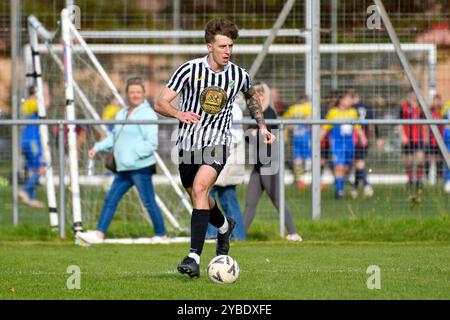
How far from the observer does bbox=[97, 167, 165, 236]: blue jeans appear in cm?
1420

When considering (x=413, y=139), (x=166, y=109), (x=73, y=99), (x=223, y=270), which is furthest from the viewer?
(x=413, y=139)

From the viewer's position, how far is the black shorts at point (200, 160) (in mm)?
9922

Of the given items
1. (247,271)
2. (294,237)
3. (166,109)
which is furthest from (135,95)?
(166,109)

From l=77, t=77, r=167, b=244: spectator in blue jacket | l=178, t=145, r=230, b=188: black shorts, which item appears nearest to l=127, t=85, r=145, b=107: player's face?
l=77, t=77, r=167, b=244: spectator in blue jacket

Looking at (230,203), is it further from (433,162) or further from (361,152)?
(433,162)

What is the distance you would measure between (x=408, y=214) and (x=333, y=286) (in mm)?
6020

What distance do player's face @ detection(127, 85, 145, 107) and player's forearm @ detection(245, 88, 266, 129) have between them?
3.85 metres

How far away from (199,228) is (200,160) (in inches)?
23.9

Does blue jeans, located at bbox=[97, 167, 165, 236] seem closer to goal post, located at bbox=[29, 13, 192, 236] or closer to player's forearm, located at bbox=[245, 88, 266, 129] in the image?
goal post, located at bbox=[29, 13, 192, 236]

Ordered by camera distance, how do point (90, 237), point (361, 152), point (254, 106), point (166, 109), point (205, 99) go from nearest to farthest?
point (166, 109)
point (205, 99)
point (254, 106)
point (90, 237)
point (361, 152)

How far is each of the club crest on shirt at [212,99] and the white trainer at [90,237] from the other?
4.58 metres

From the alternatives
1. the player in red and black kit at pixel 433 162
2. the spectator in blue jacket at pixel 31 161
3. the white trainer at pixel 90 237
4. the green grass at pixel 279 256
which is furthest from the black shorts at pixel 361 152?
the spectator in blue jacket at pixel 31 161

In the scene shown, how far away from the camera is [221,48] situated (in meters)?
9.88

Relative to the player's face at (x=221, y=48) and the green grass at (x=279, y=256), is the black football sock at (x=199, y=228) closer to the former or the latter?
the green grass at (x=279, y=256)
